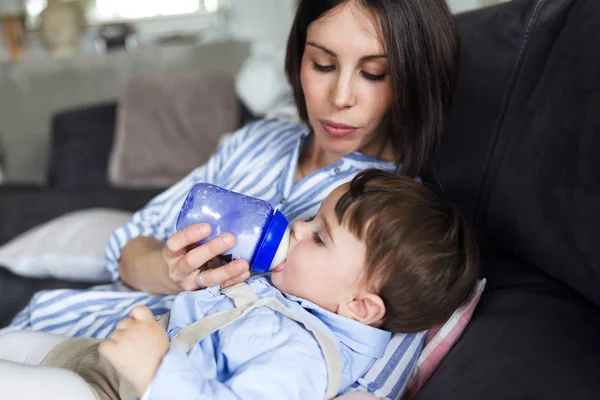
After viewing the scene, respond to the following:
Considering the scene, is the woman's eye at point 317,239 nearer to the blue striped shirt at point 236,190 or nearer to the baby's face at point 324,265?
the baby's face at point 324,265

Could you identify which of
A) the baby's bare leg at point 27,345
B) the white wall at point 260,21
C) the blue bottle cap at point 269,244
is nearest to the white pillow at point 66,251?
the baby's bare leg at point 27,345

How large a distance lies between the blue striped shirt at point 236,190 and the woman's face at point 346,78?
0.10m

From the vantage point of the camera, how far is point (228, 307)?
0.98m

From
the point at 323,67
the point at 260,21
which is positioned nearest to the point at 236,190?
the point at 323,67

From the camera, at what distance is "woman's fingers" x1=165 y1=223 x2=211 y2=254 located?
0.98 m

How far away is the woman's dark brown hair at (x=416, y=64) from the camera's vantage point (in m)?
1.11

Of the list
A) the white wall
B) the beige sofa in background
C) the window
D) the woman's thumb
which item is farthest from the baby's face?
the window

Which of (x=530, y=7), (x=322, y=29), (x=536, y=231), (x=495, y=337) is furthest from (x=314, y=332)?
(x=530, y=7)

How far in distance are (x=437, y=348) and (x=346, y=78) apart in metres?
0.51

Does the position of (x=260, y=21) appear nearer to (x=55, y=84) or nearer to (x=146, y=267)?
(x=55, y=84)

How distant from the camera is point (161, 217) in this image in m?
1.45

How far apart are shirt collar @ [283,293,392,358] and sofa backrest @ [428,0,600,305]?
12.3 inches

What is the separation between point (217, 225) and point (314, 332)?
0.25 metres

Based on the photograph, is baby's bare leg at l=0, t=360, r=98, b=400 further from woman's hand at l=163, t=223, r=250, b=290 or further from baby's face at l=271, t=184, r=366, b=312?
baby's face at l=271, t=184, r=366, b=312
